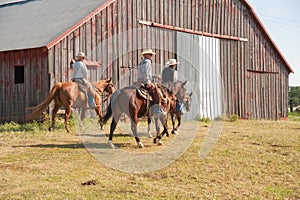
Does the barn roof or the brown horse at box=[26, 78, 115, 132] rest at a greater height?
the barn roof

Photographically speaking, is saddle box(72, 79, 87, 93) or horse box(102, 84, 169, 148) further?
saddle box(72, 79, 87, 93)

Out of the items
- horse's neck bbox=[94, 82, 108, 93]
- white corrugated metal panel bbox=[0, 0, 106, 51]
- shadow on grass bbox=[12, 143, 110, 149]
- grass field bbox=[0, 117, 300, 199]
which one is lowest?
grass field bbox=[0, 117, 300, 199]

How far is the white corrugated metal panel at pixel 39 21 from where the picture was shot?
698 inches

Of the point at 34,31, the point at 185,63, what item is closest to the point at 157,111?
the point at 34,31

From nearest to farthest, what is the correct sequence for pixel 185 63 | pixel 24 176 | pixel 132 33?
pixel 24 176 < pixel 132 33 < pixel 185 63

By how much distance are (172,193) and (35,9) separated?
17.8m

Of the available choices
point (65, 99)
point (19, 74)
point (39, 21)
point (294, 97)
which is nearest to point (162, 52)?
point (39, 21)

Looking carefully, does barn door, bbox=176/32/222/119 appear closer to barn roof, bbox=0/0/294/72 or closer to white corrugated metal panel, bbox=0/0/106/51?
barn roof, bbox=0/0/294/72

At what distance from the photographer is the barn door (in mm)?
22469

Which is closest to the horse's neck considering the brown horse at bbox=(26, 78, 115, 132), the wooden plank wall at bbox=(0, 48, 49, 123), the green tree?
the brown horse at bbox=(26, 78, 115, 132)

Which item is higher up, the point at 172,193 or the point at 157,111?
the point at 157,111

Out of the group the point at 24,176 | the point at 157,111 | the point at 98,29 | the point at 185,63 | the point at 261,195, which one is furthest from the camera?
the point at 185,63

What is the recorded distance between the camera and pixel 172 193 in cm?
724

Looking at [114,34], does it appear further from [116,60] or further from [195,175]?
[195,175]
